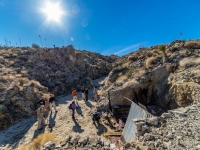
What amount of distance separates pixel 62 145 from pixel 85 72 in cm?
2967

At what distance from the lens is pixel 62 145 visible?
9406mm

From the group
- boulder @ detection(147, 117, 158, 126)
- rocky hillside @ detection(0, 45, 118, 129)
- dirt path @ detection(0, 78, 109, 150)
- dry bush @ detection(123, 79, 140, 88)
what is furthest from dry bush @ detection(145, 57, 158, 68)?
rocky hillside @ detection(0, 45, 118, 129)

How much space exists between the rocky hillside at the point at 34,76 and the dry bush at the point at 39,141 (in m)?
6.02

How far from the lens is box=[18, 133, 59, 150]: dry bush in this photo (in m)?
10.1

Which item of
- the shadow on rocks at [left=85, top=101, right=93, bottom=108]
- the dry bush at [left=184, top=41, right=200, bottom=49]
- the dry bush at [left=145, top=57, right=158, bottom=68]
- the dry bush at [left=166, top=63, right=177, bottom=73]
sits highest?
the dry bush at [left=184, top=41, right=200, bottom=49]

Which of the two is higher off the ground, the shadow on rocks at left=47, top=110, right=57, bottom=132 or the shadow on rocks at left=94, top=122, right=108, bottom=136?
the shadow on rocks at left=47, top=110, right=57, bottom=132

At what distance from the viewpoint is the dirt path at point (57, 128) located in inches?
445

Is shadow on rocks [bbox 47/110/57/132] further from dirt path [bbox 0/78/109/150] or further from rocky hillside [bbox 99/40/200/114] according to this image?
rocky hillside [bbox 99/40/200/114]

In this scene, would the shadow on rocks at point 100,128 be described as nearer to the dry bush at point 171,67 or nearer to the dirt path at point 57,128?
the dirt path at point 57,128

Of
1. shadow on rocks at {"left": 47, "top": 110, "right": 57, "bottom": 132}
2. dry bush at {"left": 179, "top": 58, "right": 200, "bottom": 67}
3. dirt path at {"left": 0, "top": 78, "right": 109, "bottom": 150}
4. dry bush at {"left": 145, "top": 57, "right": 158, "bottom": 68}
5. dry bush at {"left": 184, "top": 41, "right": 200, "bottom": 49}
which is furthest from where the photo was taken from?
dry bush at {"left": 145, "top": 57, "right": 158, "bottom": 68}

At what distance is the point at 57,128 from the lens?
1235cm

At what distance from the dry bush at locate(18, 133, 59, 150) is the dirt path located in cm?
50

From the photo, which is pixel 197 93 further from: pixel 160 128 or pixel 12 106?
pixel 12 106

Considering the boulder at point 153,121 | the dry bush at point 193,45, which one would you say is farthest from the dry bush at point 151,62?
the boulder at point 153,121
